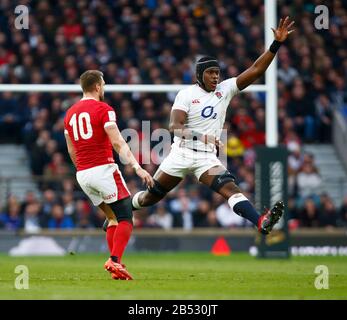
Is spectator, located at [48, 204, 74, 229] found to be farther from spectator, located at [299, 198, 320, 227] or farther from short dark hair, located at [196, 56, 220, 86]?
short dark hair, located at [196, 56, 220, 86]

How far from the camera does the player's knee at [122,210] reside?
11.6m

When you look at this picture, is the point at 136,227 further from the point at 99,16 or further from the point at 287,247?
the point at 99,16

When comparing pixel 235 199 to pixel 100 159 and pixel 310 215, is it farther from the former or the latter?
pixel 310 215

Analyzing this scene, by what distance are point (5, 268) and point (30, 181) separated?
7.69 m

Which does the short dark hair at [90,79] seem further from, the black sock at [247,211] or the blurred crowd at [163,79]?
the blurred crowd at [163,79]

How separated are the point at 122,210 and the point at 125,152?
73 centimetres

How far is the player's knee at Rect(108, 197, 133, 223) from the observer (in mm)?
11621

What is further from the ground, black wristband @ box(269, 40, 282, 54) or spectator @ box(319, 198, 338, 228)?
black wristband @ box(269, 40, 282, 54)

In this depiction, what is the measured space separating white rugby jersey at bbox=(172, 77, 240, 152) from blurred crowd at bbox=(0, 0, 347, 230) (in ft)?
24.2

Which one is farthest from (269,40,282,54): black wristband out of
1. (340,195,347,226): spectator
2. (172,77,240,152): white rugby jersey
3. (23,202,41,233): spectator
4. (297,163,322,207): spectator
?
(297,163,322,207): spectator

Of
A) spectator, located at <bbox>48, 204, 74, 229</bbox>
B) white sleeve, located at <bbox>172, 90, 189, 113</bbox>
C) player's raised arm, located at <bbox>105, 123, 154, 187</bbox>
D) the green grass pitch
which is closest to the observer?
the green grass pitch

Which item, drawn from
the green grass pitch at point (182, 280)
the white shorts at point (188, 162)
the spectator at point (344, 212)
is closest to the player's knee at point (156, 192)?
the white shorts at point (188, 162)
